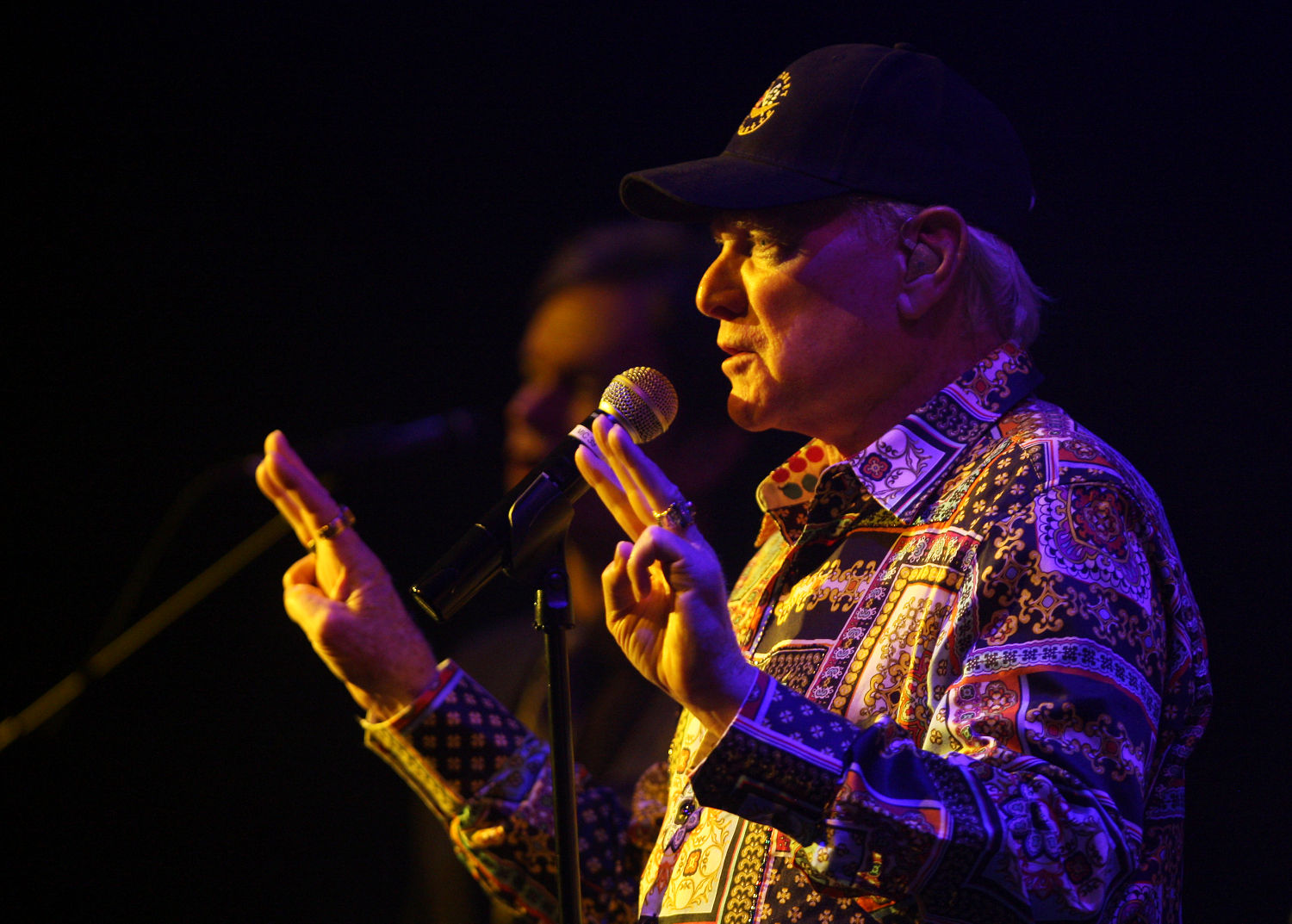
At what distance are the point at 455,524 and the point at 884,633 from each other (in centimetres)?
201

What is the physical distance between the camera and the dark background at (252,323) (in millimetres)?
2820

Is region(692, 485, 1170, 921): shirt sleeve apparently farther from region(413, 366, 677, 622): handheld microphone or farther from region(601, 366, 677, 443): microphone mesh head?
region(601, 366, 677, 443): microphone mesh head

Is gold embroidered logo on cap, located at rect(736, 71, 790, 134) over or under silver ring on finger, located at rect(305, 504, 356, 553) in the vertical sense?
over

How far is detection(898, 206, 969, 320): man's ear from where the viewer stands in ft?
4.97

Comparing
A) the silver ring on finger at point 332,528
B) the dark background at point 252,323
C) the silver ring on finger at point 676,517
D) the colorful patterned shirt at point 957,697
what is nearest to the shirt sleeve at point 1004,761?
the colorful patterned shirt at point 957,697

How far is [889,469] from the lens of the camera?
4.67 ft

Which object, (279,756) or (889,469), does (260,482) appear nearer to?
(889,469)

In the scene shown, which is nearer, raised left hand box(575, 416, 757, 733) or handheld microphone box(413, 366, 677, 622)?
raised left hand box(575, 416, 757, 733)

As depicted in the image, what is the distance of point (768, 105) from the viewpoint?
1650 mm

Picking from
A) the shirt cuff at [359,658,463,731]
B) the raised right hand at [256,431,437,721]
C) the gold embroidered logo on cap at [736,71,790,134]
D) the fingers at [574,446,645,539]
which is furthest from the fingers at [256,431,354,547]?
the gold embroidered logo on cap at [736,71,790,134]

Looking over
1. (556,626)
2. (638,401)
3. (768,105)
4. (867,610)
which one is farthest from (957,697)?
(768,105)

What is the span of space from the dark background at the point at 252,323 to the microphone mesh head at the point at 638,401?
1.36m

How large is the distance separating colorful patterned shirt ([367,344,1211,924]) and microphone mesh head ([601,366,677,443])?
10.2 inches

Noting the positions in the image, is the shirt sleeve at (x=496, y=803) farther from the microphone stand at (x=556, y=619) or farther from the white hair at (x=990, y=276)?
the white hair at (x=990, y=276)
